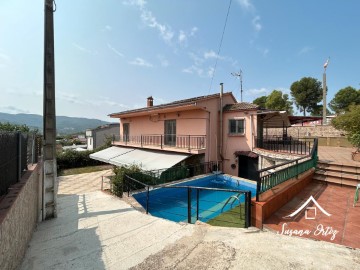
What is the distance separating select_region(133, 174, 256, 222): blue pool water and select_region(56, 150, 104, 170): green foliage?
23.8m

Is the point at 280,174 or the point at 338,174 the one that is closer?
the point at 280,174

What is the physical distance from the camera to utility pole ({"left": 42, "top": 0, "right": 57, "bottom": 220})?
8273 mm

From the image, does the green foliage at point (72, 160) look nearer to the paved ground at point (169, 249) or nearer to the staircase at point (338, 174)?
the paved ground at point (169, 249)

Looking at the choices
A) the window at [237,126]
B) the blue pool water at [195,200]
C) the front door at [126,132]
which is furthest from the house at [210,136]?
the front door at [126,132]

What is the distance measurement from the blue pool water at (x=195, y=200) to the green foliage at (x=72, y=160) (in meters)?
23.8

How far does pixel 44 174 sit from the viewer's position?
8.20m

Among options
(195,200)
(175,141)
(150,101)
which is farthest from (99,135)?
(195,200)

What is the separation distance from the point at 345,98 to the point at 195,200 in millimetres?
65027

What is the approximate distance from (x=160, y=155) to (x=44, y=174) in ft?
38.1

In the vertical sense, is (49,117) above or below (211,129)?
above

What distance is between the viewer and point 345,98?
5491 centimetres

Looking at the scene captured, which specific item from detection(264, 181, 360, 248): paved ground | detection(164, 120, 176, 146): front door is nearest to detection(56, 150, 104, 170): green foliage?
detection(164, 120, 176, 146): front door

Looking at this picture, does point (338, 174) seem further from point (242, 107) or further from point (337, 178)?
point (242, 107)

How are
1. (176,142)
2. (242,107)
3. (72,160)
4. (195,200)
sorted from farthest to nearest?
(72,160), (176,142), (242,107), (195,200)
